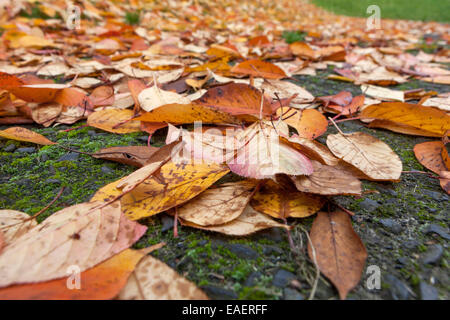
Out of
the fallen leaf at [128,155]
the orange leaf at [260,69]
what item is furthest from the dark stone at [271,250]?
the orange leaf at [260,69]

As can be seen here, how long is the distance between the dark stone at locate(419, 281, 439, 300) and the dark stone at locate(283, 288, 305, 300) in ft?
0.63

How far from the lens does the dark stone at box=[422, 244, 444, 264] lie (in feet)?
1.69

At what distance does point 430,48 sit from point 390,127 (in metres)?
2.45

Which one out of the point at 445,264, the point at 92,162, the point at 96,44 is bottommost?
the point at 445,264

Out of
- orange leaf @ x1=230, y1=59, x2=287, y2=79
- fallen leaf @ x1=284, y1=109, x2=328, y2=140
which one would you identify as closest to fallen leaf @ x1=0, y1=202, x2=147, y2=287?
fallen leaf @ x1=284, y1=109, x2=328, y2=140

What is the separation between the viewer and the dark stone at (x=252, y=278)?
0.47 m

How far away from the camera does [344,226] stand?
1.82ft

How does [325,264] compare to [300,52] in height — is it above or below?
below

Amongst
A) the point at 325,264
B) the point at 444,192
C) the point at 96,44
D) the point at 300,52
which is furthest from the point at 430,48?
the point at 325,264

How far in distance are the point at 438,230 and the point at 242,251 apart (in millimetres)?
409

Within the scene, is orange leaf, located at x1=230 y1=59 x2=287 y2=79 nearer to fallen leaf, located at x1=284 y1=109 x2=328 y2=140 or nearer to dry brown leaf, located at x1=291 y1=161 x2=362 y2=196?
fallen leaf, located at x1=284 y1=109 x2=328 y2=140

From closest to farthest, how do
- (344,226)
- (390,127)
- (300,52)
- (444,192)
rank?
1. (344,226)
2. (444,192)
3. (390,127)
4. (300,52)

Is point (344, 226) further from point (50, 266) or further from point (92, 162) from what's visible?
point (92, 162)

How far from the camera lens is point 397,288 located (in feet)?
1.53
